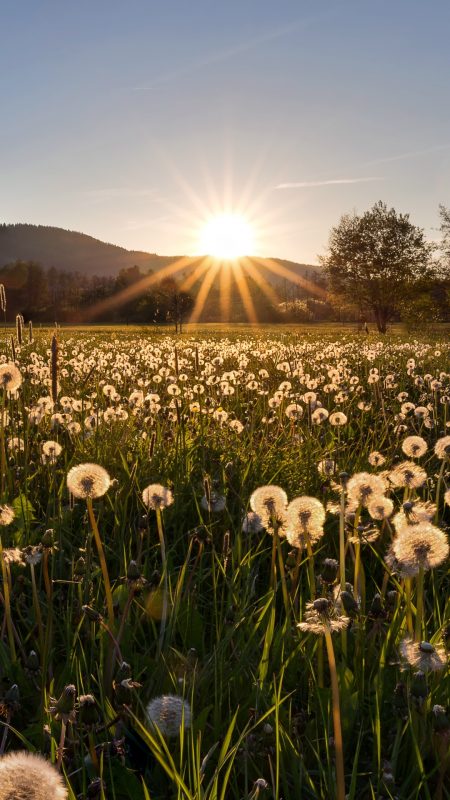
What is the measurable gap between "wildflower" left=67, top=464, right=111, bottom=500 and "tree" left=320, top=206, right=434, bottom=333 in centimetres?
6865

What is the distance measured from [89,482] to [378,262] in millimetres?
71329

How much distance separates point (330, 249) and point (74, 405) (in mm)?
69543

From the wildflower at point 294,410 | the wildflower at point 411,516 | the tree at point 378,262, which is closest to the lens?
the wildflower at point 411,516

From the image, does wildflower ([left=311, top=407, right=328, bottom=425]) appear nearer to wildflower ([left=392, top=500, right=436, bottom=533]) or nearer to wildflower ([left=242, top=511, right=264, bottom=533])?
wildflower ([left=242, top=511, right=264, bottom=533])

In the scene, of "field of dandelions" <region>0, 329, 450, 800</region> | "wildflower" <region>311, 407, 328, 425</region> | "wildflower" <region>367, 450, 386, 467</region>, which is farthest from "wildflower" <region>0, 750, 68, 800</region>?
"wildflower" <region>311, 407, 328, 425</region>

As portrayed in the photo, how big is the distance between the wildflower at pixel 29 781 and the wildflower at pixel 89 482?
126 centimetres

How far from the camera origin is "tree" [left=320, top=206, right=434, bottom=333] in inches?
2726

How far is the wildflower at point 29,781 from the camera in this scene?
3.14 ft

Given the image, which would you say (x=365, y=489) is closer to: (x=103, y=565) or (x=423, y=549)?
(x=423, y=549)

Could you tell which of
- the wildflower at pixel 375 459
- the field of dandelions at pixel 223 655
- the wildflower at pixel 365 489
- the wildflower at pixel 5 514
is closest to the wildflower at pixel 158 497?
the field of dandelions at pixel 223 655

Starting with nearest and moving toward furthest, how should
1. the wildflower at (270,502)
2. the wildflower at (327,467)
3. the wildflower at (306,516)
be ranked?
the wildflower at (306,516)
the wildflower at (270,502)
the wildflower at (327,467)

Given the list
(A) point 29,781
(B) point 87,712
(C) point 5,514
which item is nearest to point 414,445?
(C) point 5,514

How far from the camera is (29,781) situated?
0.97m

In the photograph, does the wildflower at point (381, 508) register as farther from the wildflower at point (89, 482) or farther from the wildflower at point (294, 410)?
the wildflower at point (294, 410)
